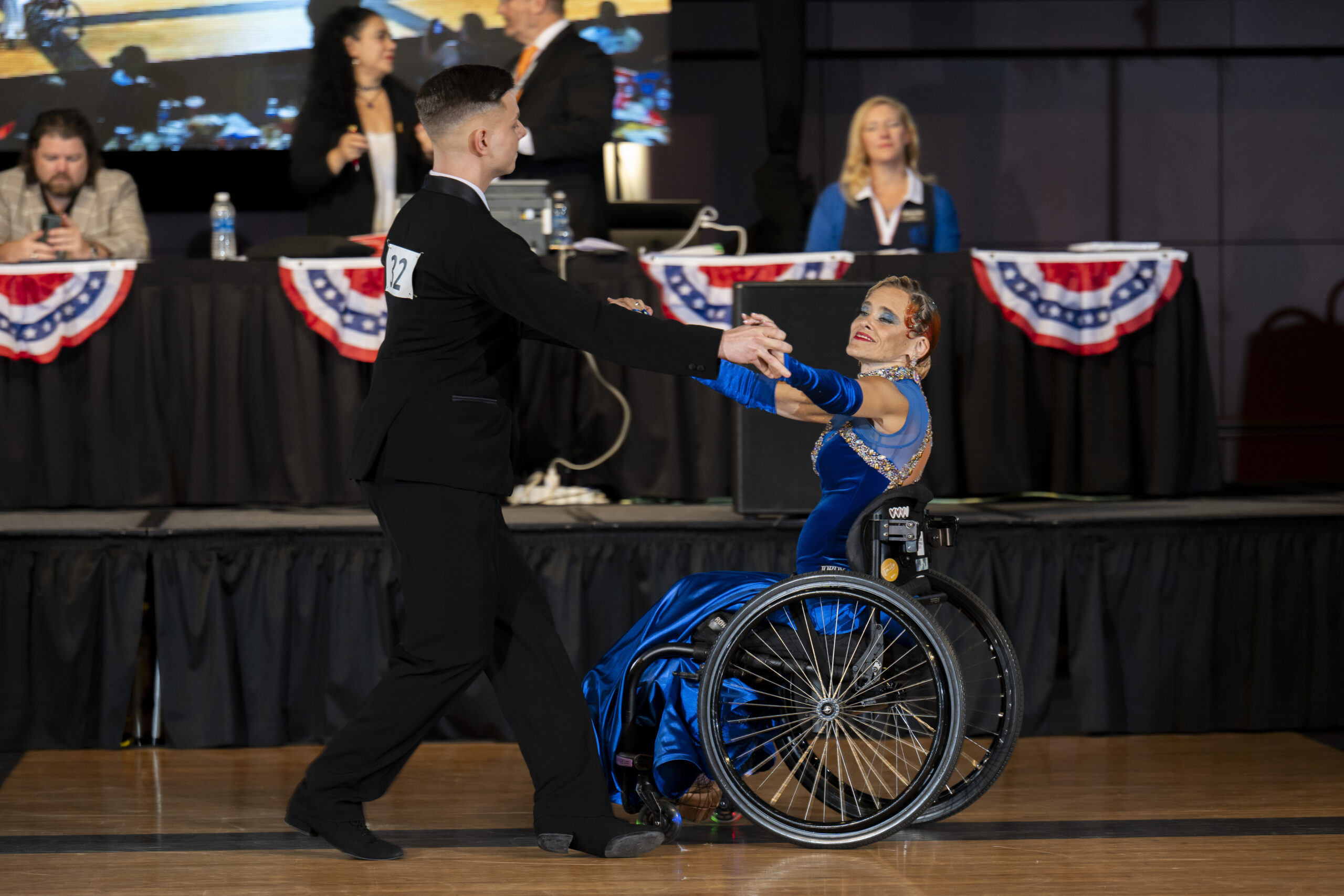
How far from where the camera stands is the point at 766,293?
11.1 feet

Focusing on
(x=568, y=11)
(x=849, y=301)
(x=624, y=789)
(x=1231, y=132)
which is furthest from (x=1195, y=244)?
(x=624, y=789)

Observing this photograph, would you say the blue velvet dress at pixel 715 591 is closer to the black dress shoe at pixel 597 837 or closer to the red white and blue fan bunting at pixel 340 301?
the black dress shoe at pixel 597 837

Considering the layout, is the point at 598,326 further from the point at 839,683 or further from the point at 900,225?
the point at 900,225

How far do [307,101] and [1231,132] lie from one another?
4267mm

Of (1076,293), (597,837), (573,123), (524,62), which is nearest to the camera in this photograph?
(597,837)

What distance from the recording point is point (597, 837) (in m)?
2.53

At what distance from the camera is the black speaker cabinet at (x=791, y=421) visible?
3.37m

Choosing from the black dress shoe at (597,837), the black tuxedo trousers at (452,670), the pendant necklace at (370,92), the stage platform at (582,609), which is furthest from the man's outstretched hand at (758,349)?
the pendant necklace at (370,92)

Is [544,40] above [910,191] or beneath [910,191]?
above

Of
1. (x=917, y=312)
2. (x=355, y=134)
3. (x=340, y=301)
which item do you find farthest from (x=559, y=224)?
(x=917, y=312)

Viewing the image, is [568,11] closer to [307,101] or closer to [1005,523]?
[307,101]

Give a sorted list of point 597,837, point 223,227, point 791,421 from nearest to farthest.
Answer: point 597,837, point 791,421, point 223,227

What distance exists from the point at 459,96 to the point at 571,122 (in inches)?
97.6

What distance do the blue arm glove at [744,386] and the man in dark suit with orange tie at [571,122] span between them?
247cm
